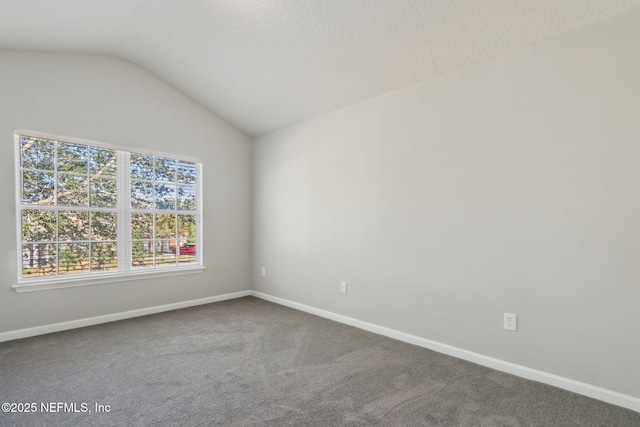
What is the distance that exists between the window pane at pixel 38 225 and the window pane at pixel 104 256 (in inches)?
15.2

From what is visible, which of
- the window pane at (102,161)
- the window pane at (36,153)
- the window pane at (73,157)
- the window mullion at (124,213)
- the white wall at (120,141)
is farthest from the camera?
the window mullion at (124,213)

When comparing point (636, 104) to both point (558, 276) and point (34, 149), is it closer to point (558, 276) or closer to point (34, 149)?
point (558, 276)

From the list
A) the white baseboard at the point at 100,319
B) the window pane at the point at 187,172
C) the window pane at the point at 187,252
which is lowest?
the white baseboard at the point at 100,319

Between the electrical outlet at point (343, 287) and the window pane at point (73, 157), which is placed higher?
the window pane at point (73, 157)

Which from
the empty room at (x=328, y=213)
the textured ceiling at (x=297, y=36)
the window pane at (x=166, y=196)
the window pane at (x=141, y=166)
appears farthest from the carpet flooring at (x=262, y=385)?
the textured ceiling at (x=297, y=36)

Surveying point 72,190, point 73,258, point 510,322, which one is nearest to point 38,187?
point 72,190

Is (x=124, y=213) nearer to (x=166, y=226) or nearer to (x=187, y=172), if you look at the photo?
(x=166, y=226)

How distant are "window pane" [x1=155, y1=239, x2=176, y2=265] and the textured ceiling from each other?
196 centimetres

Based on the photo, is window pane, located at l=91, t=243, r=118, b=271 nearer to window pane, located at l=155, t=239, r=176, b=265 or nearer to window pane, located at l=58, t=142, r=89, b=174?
window pane, located at l=155, t=239, r=176, b=265

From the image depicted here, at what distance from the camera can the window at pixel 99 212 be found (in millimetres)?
3117

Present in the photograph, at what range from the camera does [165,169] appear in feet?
13.2

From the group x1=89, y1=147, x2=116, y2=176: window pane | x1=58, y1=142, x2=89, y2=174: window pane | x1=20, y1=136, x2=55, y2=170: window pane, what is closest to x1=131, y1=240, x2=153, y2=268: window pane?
x1=89, y1=147, x2=116, y2=176: window pane

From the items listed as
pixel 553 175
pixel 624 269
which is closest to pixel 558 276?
pixel 624 269

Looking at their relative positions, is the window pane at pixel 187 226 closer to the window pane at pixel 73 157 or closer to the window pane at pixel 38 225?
the window pane at pixel 73 157
